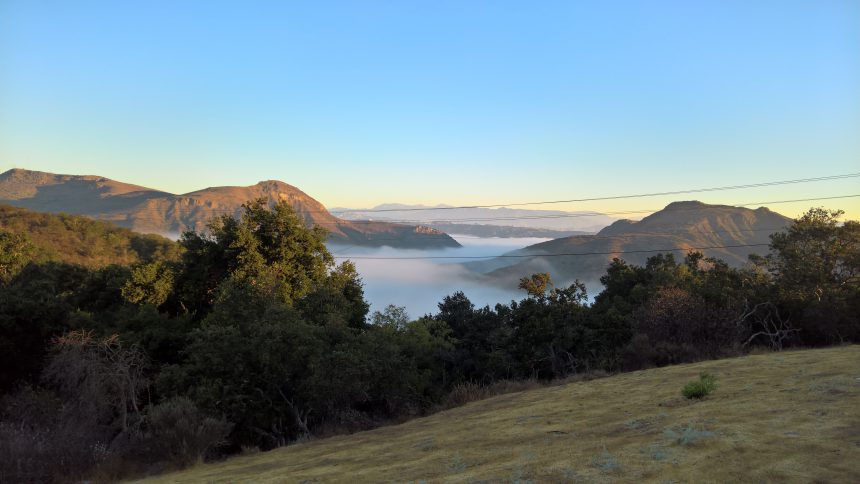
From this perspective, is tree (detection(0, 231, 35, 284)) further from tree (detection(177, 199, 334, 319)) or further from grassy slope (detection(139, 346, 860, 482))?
A: grassy slope (detection(139, 346, 860, 482))

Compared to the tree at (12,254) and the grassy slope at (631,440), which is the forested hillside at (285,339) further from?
the grassy slope at (631,440)

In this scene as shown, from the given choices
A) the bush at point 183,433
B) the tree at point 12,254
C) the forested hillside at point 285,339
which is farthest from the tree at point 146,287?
the tree at point 12,254

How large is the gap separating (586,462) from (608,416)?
3.50 meters

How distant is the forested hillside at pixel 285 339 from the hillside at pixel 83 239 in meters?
55.2

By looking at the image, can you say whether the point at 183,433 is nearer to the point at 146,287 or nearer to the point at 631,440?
the point at 631,440

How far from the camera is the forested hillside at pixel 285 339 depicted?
15023mm

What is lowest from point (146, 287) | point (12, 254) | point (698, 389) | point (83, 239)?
point (146, 287)

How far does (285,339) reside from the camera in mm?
17188

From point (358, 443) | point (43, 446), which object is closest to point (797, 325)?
point (358, 443)

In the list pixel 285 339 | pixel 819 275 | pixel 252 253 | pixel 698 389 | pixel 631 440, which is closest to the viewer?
pixel 631 440

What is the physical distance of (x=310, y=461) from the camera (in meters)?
9.88

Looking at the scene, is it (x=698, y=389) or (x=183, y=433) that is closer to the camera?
(x=698, y=389)

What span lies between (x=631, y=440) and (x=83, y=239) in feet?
415

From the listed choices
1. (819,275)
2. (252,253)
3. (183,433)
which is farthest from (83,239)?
(819,275)
